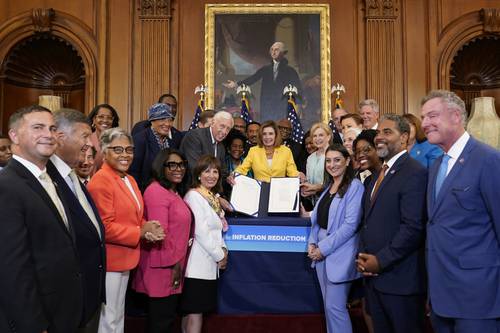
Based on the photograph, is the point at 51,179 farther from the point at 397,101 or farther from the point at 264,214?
the point at 397,101

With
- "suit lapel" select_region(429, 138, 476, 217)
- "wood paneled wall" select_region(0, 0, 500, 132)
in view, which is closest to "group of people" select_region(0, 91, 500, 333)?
"suit lapel" select_region(429, 138, 476, 217)

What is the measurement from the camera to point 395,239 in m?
3.00

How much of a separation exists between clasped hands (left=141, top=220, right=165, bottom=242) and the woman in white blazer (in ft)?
1.56

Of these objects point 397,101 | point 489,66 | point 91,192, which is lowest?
point 91,192

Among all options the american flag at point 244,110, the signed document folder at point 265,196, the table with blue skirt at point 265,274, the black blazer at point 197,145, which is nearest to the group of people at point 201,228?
the signed document folder at point 265,196

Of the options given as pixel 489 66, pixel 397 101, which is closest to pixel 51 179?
pixel 397 101

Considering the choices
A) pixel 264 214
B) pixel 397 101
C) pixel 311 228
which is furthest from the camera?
pixel 397 101

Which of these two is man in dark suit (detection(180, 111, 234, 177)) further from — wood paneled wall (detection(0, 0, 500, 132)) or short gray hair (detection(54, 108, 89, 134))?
wood paneled wall (detection(0, 0, 500, 132))

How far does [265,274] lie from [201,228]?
0.84 m

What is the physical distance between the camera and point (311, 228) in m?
4.14

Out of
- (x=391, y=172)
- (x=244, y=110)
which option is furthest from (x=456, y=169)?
(x=244, y=110)

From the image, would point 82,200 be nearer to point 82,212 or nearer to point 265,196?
point 82,212

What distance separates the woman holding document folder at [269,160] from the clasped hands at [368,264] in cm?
218

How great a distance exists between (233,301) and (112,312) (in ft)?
4.34
